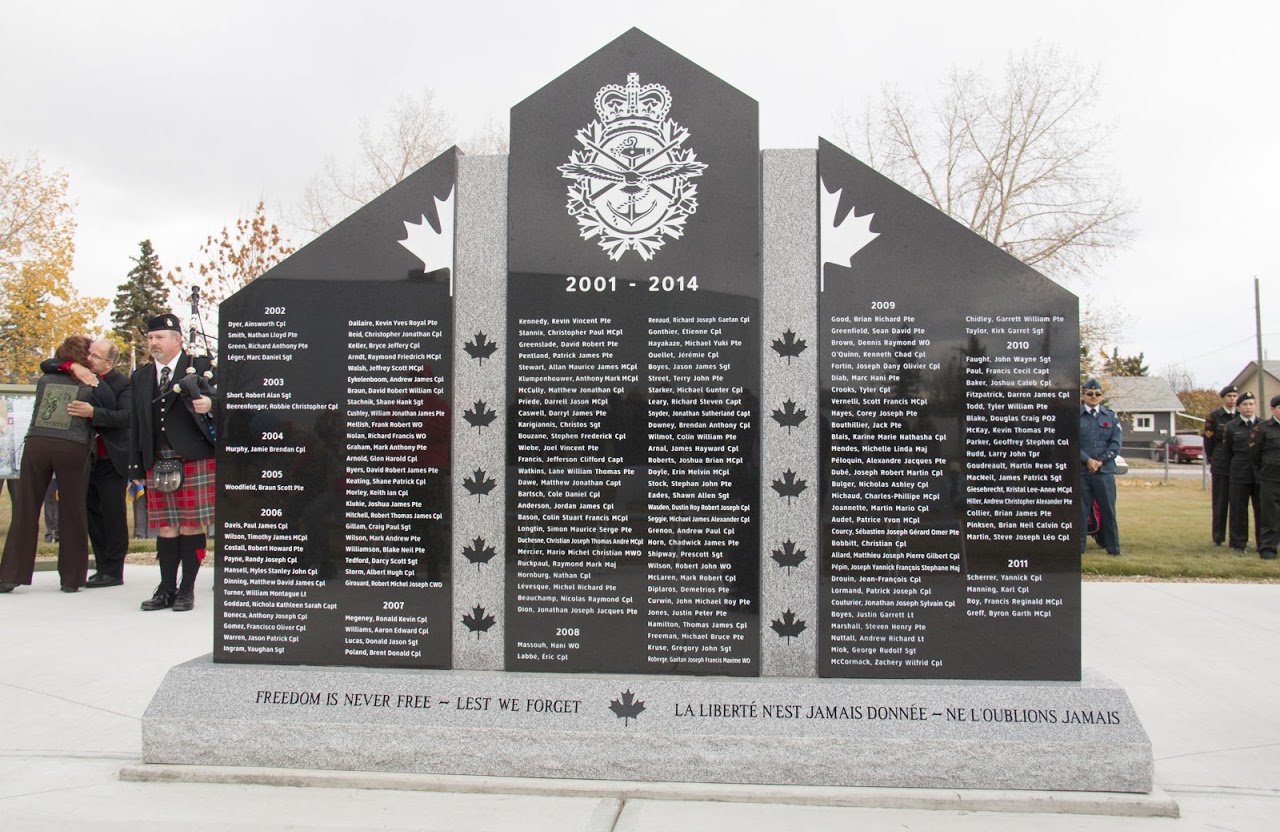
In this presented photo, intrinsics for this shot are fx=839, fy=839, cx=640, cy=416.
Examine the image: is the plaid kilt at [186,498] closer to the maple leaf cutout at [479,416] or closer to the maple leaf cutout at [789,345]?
the maple leaf cutout at [479,416]

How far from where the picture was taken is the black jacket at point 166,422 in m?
5.89

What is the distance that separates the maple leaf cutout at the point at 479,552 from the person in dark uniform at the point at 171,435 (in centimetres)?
293

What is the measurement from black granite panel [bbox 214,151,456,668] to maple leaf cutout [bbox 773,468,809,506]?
59.6 inches

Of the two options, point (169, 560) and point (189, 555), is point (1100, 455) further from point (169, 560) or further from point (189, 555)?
point (169, 560)

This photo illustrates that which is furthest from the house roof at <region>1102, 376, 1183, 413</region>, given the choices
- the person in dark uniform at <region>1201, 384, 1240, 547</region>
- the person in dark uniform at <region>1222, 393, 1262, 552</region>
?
the person in dark uniform at <region>1222, 393, 1262, 552</region>

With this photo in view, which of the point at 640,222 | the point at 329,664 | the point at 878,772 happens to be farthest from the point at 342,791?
the point at 640,222

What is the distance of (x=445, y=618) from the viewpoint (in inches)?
152

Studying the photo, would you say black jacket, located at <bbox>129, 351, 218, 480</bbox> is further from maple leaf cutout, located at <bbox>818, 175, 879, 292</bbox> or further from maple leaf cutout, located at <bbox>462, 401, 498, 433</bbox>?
maple leaf cutout, located at <bbox>818, 175, 879, 292</bbox>

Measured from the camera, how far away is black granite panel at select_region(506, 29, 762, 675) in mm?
3715

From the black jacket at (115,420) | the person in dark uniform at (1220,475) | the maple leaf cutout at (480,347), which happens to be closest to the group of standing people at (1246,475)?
the person in dark uniform at (1220,475)

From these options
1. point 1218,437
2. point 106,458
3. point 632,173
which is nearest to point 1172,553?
point 1218,437

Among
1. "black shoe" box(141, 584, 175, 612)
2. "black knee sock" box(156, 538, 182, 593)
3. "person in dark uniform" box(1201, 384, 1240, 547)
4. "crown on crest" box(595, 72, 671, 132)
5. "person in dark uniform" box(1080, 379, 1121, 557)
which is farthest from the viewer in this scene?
"person in dark uniform" box(1201, 384, 1240, 547)

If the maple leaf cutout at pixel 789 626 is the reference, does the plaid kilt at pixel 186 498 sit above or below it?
above

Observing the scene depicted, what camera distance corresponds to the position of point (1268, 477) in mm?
9828
